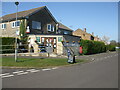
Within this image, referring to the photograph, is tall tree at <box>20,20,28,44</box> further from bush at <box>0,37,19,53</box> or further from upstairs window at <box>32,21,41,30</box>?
upstairs window at <box>32,21,41,30</box>

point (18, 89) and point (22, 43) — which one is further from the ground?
point (22, 43)

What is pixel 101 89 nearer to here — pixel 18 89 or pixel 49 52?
pixel 18 89

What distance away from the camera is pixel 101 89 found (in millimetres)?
5613

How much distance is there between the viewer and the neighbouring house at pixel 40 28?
2330cm

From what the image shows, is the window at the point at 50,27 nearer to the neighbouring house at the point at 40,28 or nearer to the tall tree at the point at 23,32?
the neighbouring house at the point at 40,28

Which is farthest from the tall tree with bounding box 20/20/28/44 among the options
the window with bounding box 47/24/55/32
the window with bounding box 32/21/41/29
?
the window with bounding box 47/24/55/32

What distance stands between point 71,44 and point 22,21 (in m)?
9.84

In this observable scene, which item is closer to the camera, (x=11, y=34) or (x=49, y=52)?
(x=49, y=52)

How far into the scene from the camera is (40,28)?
3009cm

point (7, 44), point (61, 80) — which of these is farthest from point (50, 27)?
point (61, 80)

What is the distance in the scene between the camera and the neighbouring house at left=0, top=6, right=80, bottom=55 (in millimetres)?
23297

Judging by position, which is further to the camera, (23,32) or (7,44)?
(23,32)

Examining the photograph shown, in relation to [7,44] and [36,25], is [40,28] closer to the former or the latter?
[36,25]

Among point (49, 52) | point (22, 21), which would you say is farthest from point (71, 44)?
point (22, 21)
